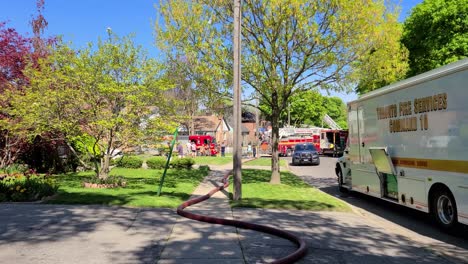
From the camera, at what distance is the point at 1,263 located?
5.58m

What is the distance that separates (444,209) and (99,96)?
31.3 ft

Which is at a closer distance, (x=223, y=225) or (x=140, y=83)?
(x=223, y=225)

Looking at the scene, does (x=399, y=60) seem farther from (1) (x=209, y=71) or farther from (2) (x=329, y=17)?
(1) (x=209, y=71)

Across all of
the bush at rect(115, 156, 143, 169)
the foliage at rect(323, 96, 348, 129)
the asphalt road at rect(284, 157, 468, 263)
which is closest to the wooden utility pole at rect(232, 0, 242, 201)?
the asphalt road at rect(284, 157, 468, 263)

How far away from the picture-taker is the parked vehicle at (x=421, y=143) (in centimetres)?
799

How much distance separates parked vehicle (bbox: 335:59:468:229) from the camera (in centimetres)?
799

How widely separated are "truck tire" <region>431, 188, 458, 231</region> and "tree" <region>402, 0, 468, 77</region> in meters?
17.5

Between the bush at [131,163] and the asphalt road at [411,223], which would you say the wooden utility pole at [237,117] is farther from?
the bush at [131,163]

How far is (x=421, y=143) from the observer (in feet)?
30.5

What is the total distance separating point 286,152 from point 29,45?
106ft

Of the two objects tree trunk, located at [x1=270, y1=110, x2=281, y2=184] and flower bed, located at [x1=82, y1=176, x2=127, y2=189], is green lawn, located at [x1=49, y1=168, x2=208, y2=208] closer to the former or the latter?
flower bed, located at [x1=82, y1=176, x2=127, y2=189]

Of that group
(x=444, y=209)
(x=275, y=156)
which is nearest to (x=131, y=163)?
(x=275, y=156)

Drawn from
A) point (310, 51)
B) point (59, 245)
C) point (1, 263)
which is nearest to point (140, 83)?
point (310, 51)

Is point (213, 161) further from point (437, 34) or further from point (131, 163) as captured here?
point (437, 34)
